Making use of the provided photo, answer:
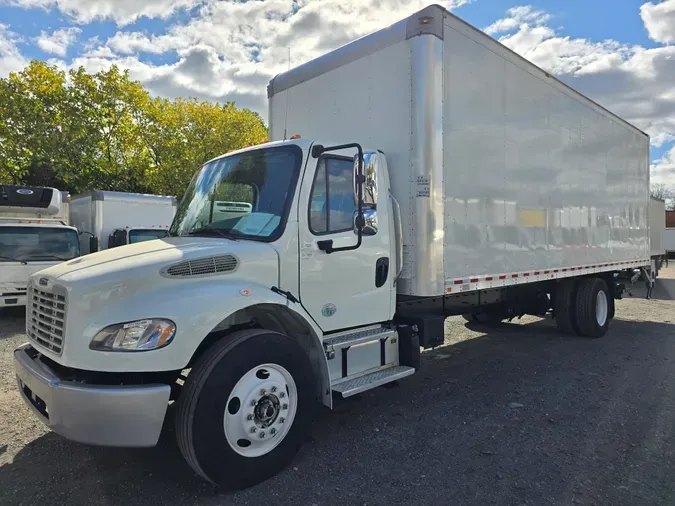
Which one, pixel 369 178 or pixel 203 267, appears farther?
pixel 369 178

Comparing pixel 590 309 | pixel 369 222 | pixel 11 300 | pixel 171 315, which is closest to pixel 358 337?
pixel 369 222

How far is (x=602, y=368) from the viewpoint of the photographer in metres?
6.67

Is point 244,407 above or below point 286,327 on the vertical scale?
below

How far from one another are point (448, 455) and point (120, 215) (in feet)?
39.6

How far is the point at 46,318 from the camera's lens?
3.41 meters

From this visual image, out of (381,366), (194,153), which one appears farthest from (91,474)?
(194,153)

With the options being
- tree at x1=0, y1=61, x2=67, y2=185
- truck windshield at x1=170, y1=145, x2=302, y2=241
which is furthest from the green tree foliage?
truck windshield at x1=170, y1=145, x2=302, y2=241

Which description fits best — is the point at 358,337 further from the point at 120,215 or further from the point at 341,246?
the point at 120,215

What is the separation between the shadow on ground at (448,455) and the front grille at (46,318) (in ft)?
3.39

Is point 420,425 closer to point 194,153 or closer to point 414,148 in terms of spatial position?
point 414,148

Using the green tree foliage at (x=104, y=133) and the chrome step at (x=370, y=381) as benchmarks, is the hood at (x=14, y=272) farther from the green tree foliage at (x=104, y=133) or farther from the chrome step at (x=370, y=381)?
the green tree foliage at (x=104, y=133)

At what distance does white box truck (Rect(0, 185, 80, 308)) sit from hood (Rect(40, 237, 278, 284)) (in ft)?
23.9

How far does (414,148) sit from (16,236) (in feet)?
30.0

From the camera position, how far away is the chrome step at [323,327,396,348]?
4.21 meters
